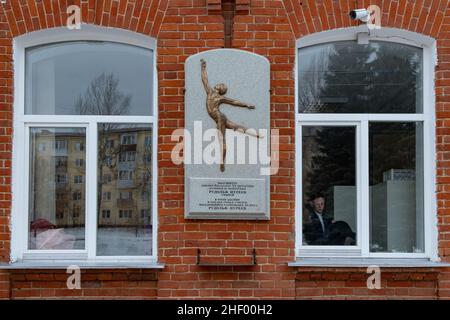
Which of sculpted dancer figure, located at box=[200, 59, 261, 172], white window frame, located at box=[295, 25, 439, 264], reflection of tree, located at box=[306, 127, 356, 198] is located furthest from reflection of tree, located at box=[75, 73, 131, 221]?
reflection of tree, located at box=[306, 127, 356, 198]

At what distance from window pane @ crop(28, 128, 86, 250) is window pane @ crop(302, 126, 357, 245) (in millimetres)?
2258

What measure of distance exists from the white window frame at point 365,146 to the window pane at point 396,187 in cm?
7

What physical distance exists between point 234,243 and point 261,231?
Result: 29 cm

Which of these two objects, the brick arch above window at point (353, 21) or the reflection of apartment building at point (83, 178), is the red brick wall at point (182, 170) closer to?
the brick arch above window at point (353, 21)

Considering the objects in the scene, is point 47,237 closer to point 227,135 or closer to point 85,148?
point 85,148

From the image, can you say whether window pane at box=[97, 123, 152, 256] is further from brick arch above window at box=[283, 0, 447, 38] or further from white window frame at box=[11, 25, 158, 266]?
brick arch above window at box=[283, 0, 447, 38]

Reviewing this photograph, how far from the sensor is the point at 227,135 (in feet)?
20.7

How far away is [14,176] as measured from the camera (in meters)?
6.39

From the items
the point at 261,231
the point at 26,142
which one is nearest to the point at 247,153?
the point at 261,231

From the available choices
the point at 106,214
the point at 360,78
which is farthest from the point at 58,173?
the point at 360,78

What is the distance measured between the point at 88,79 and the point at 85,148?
2.34 feet

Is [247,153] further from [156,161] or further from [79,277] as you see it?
[79,277]

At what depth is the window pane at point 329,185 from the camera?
6543 mm

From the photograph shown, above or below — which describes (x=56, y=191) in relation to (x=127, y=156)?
below
